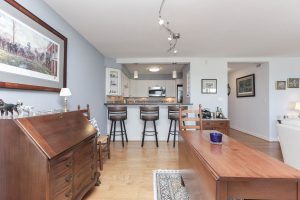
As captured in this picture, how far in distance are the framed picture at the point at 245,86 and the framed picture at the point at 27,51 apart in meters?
5.80

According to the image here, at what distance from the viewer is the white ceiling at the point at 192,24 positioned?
7.99 ft

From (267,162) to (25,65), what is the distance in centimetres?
243

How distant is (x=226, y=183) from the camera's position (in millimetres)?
986

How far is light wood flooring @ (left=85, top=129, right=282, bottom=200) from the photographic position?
231 centimetres

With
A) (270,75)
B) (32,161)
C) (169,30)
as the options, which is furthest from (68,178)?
(270,75)

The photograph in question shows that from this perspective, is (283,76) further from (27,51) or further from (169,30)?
(27,51)

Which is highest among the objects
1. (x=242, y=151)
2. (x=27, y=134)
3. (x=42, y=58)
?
(x=42, y=58)

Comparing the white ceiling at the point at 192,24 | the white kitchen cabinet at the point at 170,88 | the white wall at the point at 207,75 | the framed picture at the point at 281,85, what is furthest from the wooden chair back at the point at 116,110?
the framed picture at the point at 281,85

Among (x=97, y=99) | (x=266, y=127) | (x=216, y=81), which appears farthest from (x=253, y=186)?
(x=266, y=127)

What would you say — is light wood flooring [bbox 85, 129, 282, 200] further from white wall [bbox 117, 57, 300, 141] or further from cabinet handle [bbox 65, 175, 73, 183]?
white wall [bbox 117, 57, 300, 141]

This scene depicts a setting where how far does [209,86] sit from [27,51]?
4.47 metres

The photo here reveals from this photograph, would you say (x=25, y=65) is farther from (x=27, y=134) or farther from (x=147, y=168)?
(x=147, y=168)

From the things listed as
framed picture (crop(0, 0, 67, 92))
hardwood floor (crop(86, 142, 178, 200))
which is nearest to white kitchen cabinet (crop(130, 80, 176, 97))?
hardwood floor (crop(86, 142, 178, 200))

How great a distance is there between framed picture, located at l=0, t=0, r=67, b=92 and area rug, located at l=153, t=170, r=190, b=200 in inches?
76.3
